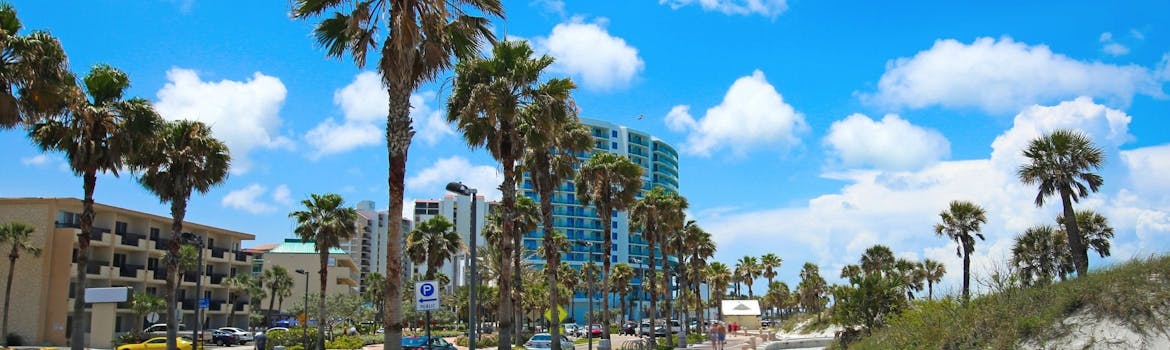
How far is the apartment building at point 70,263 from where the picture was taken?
168 ft

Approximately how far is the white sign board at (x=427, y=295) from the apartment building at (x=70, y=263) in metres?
37.2

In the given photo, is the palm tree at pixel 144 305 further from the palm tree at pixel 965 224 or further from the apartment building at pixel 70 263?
the palm tree at pixel 965 224

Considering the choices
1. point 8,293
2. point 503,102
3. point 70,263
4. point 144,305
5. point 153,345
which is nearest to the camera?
point 503,102

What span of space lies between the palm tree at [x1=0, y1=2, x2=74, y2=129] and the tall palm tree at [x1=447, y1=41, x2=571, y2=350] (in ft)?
32.4

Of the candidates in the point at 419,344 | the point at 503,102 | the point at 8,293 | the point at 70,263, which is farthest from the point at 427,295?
the point at 70,263

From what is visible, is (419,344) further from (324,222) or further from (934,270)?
(934,270)

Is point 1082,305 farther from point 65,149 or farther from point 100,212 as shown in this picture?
point 100,212

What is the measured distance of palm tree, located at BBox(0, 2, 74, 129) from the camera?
18.7m

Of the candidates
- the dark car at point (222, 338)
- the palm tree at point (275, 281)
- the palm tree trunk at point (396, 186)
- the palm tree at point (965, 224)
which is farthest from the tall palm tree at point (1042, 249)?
the palm tree at point (275, 281)

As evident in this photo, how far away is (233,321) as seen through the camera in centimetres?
7500

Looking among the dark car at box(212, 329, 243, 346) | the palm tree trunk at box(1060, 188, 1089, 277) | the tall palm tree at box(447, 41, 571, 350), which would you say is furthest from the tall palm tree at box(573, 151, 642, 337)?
the dark car at box(212, 329, 243, 346)

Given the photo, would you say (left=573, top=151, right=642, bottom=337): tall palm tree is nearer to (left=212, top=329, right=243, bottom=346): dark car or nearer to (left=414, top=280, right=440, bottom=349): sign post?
(left=414, top=280, right=440, bottom=349): sign post

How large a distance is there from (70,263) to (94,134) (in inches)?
1293

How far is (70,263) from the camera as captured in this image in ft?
169
